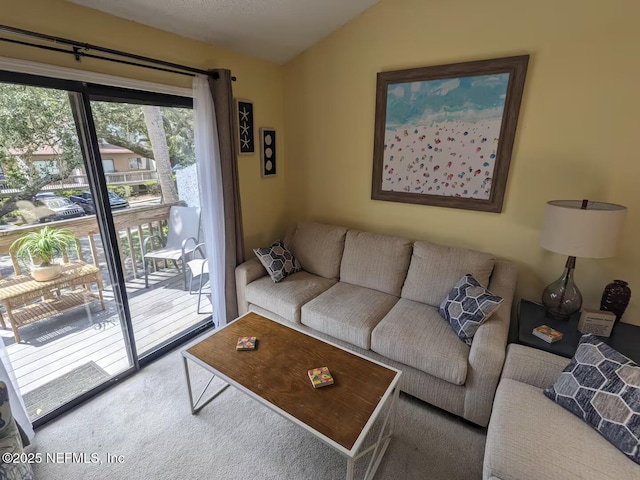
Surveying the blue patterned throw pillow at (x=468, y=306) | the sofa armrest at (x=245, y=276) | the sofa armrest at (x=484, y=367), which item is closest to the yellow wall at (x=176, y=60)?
the sofa armrest at (x=245, y=276)

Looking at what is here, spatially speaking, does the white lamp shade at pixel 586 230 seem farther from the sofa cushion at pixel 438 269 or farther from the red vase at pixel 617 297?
the sofa cushion at pixel 438 269

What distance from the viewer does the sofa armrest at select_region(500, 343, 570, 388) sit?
1.51 m

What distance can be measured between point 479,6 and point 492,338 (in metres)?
2.12

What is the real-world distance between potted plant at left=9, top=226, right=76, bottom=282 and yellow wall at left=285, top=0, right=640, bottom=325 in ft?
6.95

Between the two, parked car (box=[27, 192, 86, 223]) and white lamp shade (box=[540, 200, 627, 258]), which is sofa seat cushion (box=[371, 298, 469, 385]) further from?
parked car (box=[27, 192, 86, 223])

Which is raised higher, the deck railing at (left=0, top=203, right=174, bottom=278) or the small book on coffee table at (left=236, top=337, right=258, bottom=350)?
the deck railing at (left=0, top=203, right=174, bottom=278)

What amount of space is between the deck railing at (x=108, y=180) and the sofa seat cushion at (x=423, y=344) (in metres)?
1.97

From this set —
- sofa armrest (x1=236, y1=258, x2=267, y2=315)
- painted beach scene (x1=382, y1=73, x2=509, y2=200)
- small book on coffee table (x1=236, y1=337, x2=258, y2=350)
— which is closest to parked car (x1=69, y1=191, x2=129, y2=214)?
→ sofa armrest (x1=236, y1=258, x2=267, y2=315)

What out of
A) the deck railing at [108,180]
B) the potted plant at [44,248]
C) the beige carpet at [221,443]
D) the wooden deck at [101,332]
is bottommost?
the beige carpet at [221,443]

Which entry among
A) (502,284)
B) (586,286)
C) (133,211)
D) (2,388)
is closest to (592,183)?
(586,286)

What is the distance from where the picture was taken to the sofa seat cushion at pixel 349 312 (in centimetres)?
203

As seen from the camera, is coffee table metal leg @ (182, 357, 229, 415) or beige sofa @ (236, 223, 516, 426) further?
coffee table metal leg @ (182, 357, 229, 415)

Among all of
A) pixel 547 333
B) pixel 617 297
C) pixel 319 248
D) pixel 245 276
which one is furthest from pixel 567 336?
pixel 245 276

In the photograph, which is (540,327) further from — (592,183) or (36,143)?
(36,143)
